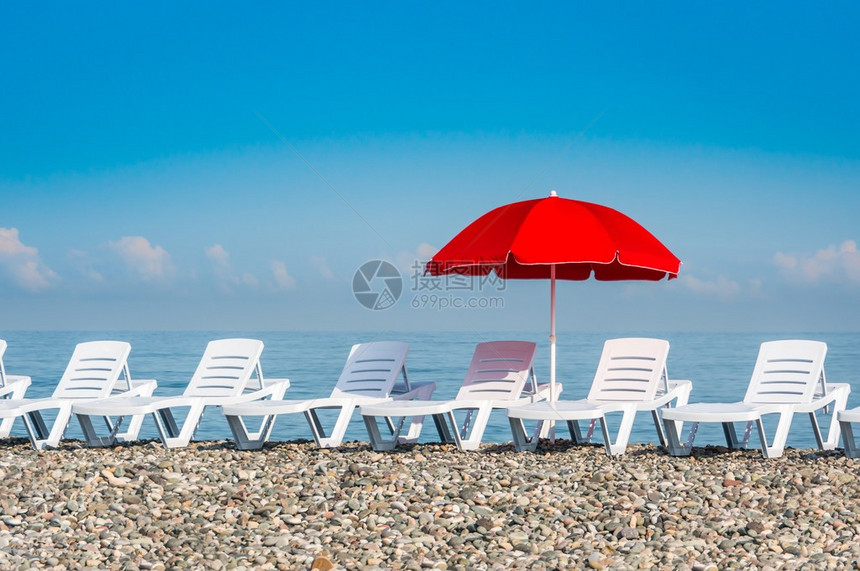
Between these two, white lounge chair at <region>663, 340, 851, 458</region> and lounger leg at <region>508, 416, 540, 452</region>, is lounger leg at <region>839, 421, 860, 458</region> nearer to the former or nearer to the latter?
white lounge chair at <region>663, 340, 851, 458</region>

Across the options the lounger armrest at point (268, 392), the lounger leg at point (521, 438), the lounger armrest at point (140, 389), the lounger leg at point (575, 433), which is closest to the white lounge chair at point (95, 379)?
the lounger armrest at point (140, 389)

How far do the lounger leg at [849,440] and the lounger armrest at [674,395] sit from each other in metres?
1.44

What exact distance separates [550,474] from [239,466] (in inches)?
92.6

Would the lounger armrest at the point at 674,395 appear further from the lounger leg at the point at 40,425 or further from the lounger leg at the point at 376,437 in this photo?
the lounger leg at the point at 40,425

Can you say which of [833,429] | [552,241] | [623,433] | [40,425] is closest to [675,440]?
[623,433]

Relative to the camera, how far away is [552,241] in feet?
22.8

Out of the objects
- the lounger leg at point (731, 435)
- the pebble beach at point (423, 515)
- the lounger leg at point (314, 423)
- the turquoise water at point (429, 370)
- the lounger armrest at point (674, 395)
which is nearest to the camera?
the pebble beach at point (423, 515)

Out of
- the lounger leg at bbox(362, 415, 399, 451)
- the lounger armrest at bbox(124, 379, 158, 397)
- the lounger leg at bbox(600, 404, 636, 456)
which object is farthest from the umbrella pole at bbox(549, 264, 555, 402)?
the lounger armrest at bbox(124, 379, 158, 397)

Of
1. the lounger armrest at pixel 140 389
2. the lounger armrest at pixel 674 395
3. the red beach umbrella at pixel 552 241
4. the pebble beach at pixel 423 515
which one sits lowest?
the pebble beach at pixel 423 515

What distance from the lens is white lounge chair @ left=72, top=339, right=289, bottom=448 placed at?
763 centimetres

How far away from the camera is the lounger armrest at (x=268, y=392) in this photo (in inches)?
319

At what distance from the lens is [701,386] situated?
2125 cm

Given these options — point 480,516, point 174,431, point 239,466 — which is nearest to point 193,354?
point 174,431

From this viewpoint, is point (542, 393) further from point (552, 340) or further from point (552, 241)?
point (552, 241)
